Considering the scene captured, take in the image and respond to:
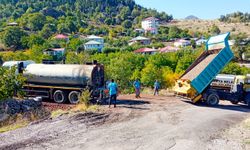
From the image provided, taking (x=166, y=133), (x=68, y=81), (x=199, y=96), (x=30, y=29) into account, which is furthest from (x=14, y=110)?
(x=30, y=29)

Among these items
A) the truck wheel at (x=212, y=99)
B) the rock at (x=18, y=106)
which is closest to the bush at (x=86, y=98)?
the rock at (x=18, y=106)

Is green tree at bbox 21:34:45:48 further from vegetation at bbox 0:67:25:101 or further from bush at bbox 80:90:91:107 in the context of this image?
bush at bbox 80:90:91:107

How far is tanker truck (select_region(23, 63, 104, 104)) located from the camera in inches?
775

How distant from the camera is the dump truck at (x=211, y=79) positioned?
742 inches

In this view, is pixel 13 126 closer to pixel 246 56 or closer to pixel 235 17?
pixel 246 56

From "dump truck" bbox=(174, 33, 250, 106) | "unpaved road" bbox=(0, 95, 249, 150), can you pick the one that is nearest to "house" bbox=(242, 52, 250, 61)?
"dump truck" bbox=(174, 33, 250, 106)

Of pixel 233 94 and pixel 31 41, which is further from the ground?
pixel 31 41

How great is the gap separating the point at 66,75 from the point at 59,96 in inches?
62.8

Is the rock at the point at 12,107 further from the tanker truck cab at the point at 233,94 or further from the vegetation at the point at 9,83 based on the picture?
the tanker truck cab at the point at 233,94

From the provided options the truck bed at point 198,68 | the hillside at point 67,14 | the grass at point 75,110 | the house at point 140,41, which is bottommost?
the grass at point 75,110

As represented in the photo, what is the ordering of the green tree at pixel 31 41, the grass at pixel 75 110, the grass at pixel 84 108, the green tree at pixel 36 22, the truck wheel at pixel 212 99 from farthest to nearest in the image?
the green tree at pixel 36 22 → the green tree at pixel 31 41 → the truck wheel at pixel 212 99 → the grass at pixel 84 108 → the grass at pixel 75 110

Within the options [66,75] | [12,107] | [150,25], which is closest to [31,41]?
[66,75]

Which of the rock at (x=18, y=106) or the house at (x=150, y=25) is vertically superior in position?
the house at (x=150, y=25)

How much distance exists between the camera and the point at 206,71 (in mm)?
18688
